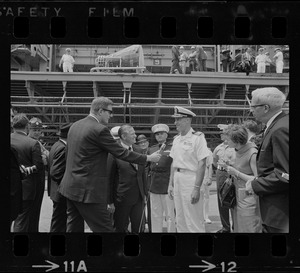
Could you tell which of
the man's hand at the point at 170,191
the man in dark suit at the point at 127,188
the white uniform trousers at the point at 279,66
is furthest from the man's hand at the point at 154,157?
the white uniform trousers at the point at 279,66

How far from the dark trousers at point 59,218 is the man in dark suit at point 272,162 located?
1772 millimetres

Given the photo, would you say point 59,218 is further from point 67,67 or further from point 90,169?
point 67,67

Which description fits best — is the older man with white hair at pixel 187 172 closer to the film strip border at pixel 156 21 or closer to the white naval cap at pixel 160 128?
the white naval cap at pixel 160 128

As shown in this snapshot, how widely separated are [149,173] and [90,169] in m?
0.63

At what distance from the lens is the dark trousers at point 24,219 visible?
459cm

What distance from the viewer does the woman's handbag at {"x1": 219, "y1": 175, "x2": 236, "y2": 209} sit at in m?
5.04

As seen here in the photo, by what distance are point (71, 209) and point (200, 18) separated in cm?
221

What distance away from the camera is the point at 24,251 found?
4.33 metres

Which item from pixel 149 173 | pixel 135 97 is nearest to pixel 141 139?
pixel 135 97

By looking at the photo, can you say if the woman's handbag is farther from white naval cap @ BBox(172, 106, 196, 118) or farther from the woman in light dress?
white naval cap @ BBox(172, 106, 196, 118)

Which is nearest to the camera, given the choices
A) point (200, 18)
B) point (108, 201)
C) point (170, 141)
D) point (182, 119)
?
point (200, 18)

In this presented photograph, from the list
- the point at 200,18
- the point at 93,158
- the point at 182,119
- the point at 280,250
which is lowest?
the point at 280,250

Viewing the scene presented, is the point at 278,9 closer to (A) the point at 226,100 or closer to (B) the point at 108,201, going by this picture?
(A) the point at 226,100

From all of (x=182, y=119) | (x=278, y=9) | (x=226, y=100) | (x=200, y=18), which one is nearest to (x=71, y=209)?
(x=182, y=119)
